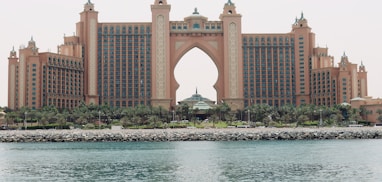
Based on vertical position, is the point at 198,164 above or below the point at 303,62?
below

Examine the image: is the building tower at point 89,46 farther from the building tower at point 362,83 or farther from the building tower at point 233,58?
the building tower at point 362,83

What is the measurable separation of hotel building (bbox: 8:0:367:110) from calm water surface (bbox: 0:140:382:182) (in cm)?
8765

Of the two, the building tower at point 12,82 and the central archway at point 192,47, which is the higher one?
the central archway at point 192,47

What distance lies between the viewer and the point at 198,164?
221 feet

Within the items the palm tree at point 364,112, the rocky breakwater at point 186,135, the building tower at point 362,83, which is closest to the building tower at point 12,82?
the rocky breakwater at point 186,135

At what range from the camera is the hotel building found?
177375 mm

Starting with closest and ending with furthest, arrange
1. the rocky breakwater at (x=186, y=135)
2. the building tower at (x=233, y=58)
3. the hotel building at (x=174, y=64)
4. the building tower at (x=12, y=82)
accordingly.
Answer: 1. the rocky breakwater at (x=186, y=135)
2. the building tower at (x=12, y=82)
3. the hotel building at (x=174, y=64)
4. the building tower at (x=233, y=58)

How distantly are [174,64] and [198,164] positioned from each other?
115 metres

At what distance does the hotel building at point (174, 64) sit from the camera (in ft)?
582

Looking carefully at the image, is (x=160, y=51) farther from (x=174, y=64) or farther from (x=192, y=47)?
(x=192, y=47)

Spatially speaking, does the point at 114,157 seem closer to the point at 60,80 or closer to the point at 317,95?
the point at 60,80

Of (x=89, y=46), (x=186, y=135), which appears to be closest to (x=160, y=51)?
(x=89, y=46)

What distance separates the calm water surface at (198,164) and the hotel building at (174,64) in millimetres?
87649

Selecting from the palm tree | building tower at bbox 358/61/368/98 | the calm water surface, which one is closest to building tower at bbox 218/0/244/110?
the palm tree
